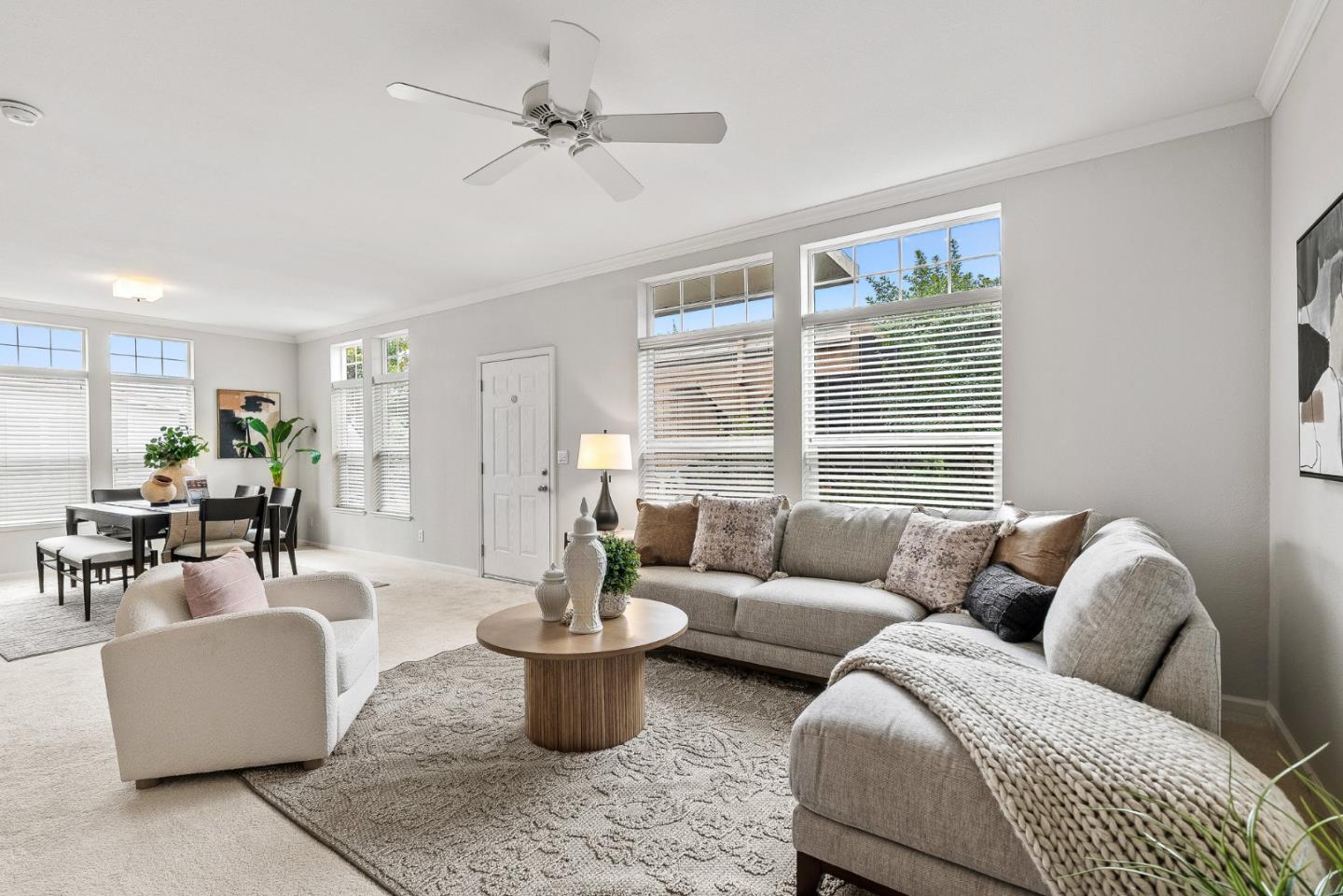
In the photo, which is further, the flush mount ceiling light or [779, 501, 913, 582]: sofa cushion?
the flush mount ceiling light

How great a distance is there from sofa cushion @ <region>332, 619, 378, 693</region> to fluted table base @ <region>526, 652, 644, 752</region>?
73 cm

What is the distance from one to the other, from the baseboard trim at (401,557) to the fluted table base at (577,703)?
140 inches

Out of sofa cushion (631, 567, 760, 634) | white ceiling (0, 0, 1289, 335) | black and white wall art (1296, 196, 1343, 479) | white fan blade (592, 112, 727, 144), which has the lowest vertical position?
sofa cushion (631, 567, 760, 634)

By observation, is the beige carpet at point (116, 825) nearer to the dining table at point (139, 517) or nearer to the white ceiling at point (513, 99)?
the dining table at point (139, 517)

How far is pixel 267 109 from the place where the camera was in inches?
108

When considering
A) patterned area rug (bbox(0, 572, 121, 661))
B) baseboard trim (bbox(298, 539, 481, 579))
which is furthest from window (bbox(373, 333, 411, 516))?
patterned area rug (bbox(0, 572, 121, 661))

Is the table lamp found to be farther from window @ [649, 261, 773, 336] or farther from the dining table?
the dining table

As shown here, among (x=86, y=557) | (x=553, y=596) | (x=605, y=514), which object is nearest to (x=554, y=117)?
(x=553, y=596)

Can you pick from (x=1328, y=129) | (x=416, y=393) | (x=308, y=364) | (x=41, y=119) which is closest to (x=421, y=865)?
(x=41, y=119)

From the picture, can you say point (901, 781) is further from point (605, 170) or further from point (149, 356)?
point (149, 356)

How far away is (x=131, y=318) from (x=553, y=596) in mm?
6581

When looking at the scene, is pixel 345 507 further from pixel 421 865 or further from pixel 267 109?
pixel 421 865

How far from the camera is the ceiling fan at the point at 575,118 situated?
78.6 inches

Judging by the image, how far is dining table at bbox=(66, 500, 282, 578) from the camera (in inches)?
180
